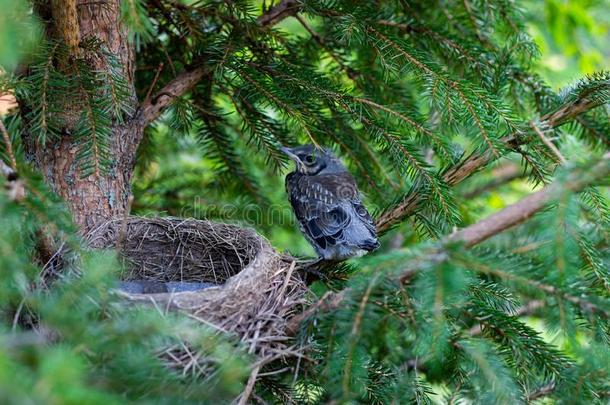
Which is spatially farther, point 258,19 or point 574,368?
point 258,19

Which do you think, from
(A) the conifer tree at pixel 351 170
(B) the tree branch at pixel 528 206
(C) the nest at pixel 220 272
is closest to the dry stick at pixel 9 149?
(A) the conifer tree at pixel 351 170

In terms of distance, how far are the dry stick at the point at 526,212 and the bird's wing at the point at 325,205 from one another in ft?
4.36

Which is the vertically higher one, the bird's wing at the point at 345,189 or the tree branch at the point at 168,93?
the tree branch at the point at 168,93

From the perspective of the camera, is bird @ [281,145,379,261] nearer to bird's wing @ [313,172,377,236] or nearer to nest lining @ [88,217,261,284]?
bird's wing @ [313,172,377,236]

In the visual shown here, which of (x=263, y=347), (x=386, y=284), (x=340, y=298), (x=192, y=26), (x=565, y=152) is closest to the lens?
(x=386, y=284)

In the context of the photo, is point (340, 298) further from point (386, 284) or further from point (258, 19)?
point (258, 19)

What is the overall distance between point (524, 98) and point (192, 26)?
160 centimetres

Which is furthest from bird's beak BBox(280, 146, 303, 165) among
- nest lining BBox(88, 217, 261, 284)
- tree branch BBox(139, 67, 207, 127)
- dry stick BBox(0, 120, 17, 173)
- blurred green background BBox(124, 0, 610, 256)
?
dry stick BBox(0, 120, 17, 173)

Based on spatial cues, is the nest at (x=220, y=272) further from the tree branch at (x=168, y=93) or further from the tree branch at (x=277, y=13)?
the tree branch at (x=277, y=13)

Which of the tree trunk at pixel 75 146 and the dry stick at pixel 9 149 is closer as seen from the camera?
the dry stick at pixel 9 149

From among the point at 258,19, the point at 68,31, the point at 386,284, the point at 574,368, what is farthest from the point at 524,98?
the point at 68,31

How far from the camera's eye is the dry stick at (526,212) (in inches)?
67.6

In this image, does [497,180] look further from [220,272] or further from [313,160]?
[220,272]

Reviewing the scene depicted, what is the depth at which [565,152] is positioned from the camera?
3.60 m
